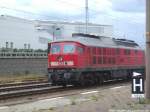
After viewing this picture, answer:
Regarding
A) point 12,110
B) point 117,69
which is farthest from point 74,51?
point 12,110

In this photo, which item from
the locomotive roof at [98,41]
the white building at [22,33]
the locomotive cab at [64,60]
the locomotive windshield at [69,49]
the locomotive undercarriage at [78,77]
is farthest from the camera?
the white building at [22,33]

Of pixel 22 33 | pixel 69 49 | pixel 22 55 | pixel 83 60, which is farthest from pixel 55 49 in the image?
pixel 22 33

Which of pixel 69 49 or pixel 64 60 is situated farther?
pixel 69 49

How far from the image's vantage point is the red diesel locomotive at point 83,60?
86.2 ft

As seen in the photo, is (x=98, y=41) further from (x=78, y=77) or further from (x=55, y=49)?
(x=78, y=77)

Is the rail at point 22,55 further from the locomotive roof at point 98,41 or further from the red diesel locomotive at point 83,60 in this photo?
the red diesel locomotive at point 83,60

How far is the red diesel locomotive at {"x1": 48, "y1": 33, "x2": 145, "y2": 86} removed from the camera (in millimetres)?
26266

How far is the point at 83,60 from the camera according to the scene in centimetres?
2688

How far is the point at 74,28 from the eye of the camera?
96.8 metres

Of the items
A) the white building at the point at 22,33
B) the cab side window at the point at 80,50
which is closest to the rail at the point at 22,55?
the white building at the point at 22,33

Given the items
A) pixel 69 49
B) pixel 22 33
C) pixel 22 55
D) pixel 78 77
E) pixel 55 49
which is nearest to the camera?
pixel 78 77

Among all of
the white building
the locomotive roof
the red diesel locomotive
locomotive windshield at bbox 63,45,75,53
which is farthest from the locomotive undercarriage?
the white building

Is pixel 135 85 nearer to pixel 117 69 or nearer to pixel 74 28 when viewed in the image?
pixel 117 69

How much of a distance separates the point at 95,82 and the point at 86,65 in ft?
6.60
